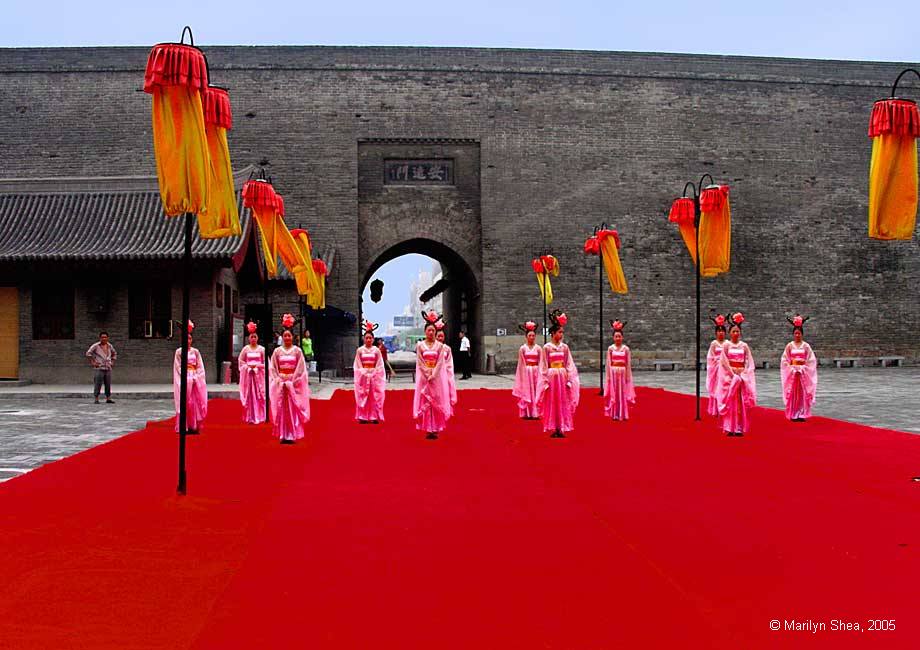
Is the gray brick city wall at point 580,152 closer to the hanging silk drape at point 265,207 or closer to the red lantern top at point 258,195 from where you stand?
the hanging silk drape at point 265,207

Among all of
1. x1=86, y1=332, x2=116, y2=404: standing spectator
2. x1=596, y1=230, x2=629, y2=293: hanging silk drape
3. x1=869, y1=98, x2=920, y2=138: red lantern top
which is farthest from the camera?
x1=596, y1=230, x2=629, y2=293: hanging silk drape

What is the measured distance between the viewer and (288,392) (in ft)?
28.7

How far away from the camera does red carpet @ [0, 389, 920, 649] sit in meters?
3.15

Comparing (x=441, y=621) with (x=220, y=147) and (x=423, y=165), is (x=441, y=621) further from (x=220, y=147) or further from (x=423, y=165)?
(x=423, y=165)

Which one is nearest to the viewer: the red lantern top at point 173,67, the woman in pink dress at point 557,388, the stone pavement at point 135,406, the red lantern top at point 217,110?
the red lantern top at point 173,67

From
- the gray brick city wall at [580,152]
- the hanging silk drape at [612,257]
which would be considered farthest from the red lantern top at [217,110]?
the gray brick city wall at [580,152]

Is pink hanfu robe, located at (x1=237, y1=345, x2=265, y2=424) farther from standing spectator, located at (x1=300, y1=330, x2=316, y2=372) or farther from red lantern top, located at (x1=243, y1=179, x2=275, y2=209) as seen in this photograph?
standing spectator, located at (x1=300, y1=330, x2=316, y2=372)

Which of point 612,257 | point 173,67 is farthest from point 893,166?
point 612,257

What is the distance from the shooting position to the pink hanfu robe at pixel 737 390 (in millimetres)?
9078

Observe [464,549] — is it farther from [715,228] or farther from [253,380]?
[715,228]

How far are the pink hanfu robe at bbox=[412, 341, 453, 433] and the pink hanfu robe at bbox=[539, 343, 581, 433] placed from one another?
1.07 metres

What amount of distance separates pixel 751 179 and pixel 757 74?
3.15 metres

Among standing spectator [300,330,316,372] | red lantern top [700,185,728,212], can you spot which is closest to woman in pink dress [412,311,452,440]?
red lantern top [700,185,728,212]

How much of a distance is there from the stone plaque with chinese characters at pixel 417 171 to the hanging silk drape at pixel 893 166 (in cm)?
1752
